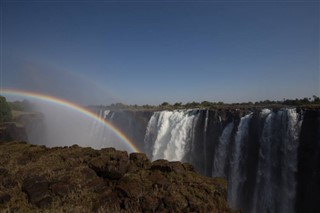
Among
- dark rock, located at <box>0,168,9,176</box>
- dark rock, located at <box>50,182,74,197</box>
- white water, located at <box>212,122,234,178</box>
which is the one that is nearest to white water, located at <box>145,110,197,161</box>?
white water, located at <box>212,122,234,178</box>

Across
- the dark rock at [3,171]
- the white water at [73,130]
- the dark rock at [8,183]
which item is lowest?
the white water at [73,130]

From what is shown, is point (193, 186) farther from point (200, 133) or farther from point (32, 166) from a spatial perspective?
point (200, 133)

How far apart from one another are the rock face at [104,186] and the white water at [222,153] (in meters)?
15.2

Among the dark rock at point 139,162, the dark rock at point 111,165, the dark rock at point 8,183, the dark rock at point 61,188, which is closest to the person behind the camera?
the dark rock at point 61,188

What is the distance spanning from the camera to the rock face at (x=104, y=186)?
591 centimetres

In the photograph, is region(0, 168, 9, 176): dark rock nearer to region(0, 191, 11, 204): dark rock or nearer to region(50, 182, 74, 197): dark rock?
region(0, 191, 11, 204): dark rock

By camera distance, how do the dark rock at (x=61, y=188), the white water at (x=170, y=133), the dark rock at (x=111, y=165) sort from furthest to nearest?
the white water at (x=170, y=133) < the dark rock at (x=111, y=165) < the dark rock at (x=61, y=188)

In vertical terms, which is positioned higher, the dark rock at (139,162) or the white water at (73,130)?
the dark rock at (139,162)

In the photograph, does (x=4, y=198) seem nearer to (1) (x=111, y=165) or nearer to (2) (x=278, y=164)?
(1) (x=111, y=165)

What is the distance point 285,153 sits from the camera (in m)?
17.5

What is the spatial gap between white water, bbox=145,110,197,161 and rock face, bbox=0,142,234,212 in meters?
19.2

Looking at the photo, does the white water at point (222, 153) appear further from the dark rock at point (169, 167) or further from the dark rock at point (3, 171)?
the dark rock at point (3, 171)

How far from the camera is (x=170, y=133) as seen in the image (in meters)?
29.7

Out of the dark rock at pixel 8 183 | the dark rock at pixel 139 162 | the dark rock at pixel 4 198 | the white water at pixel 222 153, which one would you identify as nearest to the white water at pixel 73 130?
the white water at pixel 222 153
